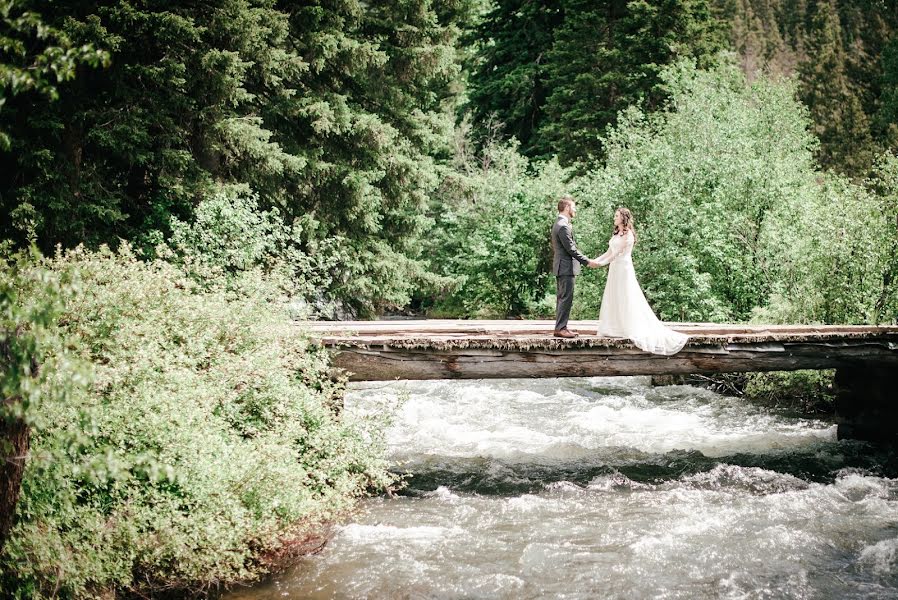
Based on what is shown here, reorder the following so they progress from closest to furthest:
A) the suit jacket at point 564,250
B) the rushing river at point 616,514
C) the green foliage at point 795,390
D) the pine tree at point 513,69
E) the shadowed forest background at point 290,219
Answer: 1. the shadowed forest background at point 290,219
2. the rushing river at point 616,514
3. the suit jacket at point 564,250
4. the green foliage at point 795,390
5. the pine tree at point 513,69

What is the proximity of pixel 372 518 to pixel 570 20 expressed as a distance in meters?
27.1

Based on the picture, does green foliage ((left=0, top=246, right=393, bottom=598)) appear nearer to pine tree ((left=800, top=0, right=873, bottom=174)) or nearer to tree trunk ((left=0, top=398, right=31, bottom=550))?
tree trunk ((left=0, top=398, right=31, bottom=550))

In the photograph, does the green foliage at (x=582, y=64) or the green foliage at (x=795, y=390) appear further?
the green foliage at (x=582, y=64)

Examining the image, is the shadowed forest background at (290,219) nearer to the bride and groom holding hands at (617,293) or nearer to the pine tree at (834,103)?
the pine tree at (834,103)

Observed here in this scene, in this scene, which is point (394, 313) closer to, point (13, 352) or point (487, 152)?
point (487, 152)

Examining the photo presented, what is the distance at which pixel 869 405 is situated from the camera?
13633mm

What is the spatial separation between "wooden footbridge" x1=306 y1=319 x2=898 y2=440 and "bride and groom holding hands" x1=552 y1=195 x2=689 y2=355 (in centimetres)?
25

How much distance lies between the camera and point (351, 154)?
2022 centimetres

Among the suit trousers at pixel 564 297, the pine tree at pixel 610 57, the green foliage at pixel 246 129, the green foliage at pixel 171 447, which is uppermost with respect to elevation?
the pine tree at pixel 610 57

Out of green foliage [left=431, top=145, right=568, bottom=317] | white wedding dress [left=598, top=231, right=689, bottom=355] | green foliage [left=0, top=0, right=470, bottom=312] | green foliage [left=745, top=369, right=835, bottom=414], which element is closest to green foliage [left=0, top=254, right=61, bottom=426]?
white wedding dress [left=598, top=231, right=689, bottom=355]

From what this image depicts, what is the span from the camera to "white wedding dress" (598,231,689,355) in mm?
11406

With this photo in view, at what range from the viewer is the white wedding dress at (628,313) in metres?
11.4

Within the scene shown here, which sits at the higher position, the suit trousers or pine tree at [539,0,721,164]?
pine tree at [539,0,721,164]

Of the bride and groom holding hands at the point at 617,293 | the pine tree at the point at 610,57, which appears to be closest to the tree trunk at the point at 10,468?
Result: the bride and groom holding hands at the point at 617,293
